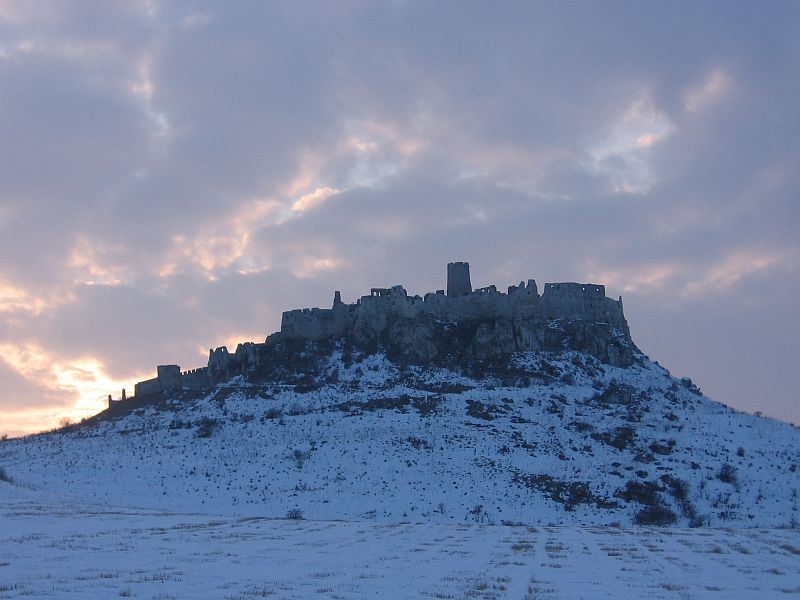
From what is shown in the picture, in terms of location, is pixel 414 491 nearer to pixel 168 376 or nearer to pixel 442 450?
pixel 442 450

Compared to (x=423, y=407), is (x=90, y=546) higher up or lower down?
lower down

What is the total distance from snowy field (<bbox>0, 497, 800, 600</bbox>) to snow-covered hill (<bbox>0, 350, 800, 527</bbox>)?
11085 millimetres

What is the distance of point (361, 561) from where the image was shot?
55.4 feet

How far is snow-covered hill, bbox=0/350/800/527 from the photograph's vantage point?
36.9 m

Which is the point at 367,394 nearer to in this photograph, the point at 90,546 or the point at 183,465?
the point at 183,465

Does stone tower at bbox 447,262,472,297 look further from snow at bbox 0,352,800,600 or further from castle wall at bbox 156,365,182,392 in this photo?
castle wall at bbox 156,365,182,392

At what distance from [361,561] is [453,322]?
50.2m

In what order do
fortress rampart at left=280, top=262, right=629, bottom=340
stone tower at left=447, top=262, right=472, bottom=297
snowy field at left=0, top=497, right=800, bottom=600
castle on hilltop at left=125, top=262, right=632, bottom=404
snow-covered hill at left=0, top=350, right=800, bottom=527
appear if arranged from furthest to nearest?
stone tower at left=447, top=262, right=472, bottom=297, fortress rampart at left=280, top=262, right=629, bottom=340, castle on hilltop at left=125, top=262, right=632, bottom=404, snow-covered hill at left=0, top=350, right=800, bottom=527, snowy field at left=0, top=497, right=800, bottom=600

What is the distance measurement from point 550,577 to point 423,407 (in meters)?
36.8

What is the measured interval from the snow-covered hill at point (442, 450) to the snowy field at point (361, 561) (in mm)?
11085

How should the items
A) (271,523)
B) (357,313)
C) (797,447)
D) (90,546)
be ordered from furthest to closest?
1. (357,313)
2. (797,447)
3. (271,523)
4. (90,546)

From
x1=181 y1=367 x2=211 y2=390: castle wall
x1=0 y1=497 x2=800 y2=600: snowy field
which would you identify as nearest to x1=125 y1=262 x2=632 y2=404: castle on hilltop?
x1=181 y1=367 x2=211 y2=390: castle wall

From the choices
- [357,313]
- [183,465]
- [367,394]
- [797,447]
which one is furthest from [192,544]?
[357,313]

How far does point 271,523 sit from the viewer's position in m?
26.6
